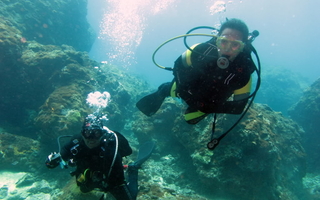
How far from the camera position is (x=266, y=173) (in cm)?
653

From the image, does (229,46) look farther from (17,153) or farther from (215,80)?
(17,153)

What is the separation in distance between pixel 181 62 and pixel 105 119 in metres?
8.22

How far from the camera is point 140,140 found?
34.0ft

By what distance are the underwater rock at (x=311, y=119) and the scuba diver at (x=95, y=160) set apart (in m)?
13.9

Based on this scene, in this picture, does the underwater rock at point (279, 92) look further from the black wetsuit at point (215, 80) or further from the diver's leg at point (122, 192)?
the diver's leg at point (122, 192)

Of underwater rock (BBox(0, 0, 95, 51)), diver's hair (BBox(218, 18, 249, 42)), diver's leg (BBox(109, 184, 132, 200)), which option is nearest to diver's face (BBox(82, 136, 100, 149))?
diver's leg (BBox(109, 184, 132, 200))

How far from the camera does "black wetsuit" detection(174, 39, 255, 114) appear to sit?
252 cm

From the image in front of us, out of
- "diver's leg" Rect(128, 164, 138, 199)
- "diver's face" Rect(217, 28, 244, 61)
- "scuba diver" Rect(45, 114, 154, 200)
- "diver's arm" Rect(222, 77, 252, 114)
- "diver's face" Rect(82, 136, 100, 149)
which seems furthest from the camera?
"diver's leg" Rect(128, 164, 138, 199)

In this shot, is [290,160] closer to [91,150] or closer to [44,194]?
[91,150]

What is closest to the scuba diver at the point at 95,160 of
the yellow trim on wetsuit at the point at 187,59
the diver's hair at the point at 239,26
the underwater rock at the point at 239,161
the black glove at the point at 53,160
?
the black glove at the point at 53,160

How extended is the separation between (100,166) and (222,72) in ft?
10.0

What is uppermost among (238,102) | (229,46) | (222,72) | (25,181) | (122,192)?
(229,46)

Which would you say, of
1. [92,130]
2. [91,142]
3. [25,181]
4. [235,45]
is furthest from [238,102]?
[25,181]

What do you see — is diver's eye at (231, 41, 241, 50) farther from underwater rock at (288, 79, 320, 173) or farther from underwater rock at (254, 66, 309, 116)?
underwater rock at (254, 66, 309, 116)
